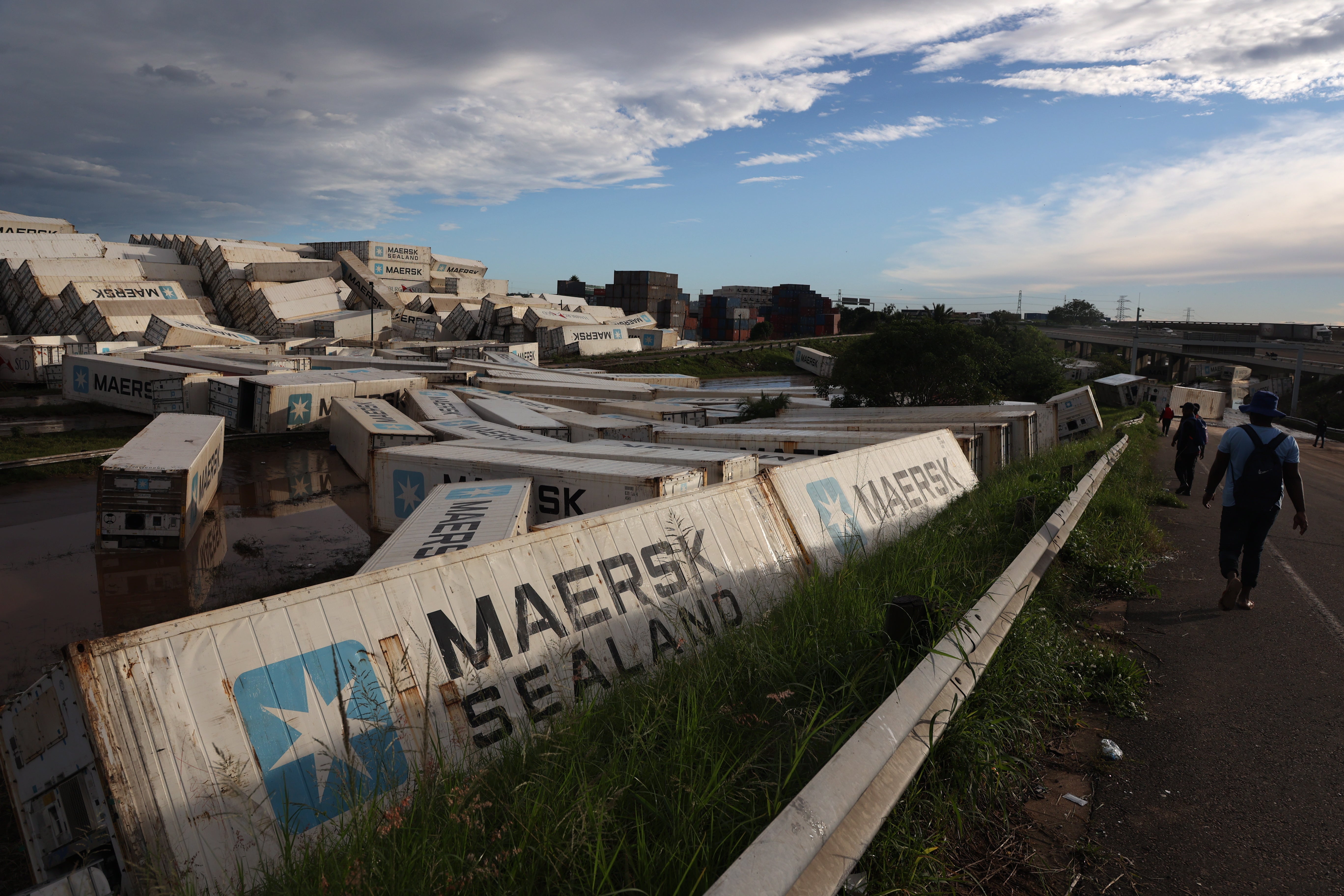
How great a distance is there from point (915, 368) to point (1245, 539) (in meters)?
19.8

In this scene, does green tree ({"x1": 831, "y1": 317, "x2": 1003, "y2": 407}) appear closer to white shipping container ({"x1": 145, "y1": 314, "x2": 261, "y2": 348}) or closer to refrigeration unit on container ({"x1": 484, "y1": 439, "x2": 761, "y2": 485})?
refrigeration unit on container ({"x1": 484, "y1": 439, "x2": 761, "y2": 485})

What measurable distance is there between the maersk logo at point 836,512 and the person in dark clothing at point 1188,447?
7678mm

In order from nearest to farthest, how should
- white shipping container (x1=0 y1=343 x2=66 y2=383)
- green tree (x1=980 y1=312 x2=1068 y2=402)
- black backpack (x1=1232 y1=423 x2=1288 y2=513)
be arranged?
black backpack (x1=1232 y1=423 x2=1288 y2=513)
white shipping container (x1=0 y1=343 x2=66 y2=383)
green tree (x1=980 y1=312 x2=1068 y2=402)

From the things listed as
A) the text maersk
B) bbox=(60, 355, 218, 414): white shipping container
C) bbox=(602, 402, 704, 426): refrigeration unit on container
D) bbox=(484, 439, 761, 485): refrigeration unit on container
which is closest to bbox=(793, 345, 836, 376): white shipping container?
bbox=(602, 402, 704, 426): refrigeration unit on container

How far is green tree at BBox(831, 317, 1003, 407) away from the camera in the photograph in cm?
2512

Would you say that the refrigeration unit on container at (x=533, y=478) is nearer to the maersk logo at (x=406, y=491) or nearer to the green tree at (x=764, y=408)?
the maersk logo at (x=406, y=491)

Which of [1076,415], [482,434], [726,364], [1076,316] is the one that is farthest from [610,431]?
[1076,316]

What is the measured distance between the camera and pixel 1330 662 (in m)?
5.07

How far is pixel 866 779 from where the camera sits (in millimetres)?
2449

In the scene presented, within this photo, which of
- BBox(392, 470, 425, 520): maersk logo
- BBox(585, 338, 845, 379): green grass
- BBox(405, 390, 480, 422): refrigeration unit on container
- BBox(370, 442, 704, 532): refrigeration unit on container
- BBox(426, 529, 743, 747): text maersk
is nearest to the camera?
BBox(426, 529, 743, 747): text maersk

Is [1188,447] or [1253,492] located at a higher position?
[1253,492]

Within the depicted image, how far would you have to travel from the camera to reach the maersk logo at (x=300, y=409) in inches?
808

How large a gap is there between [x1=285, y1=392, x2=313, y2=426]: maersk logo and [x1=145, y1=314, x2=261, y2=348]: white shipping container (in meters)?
15.8

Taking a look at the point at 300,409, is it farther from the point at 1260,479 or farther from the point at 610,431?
the point at 1260,479
